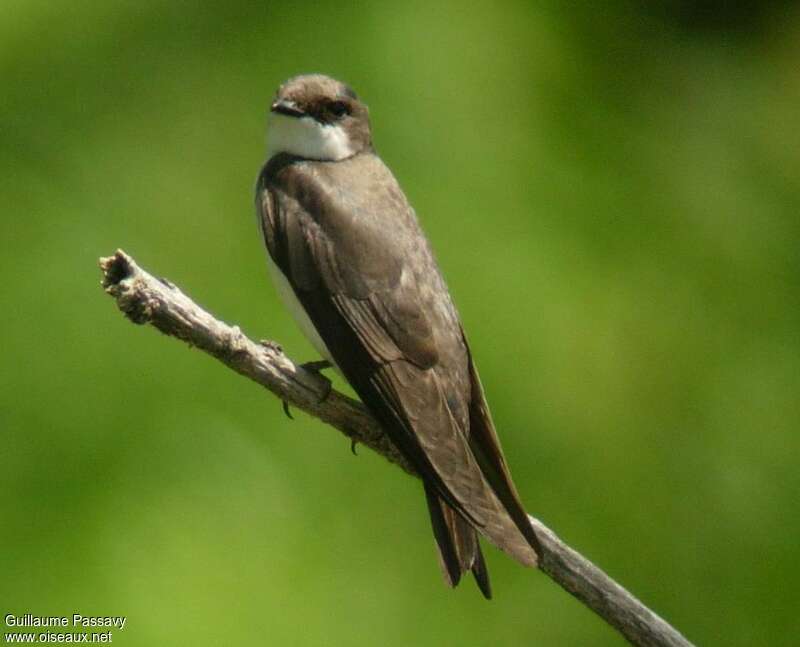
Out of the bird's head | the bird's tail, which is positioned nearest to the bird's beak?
the bird's head

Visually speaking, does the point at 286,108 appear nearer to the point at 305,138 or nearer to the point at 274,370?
the point at 305,138

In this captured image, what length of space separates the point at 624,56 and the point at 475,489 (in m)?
2.83

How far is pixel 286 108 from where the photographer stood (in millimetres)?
4449

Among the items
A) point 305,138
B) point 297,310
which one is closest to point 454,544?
point 297,310

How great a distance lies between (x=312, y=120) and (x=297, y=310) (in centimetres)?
54

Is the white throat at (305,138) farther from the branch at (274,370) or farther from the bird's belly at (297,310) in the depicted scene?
the branch at (274,370)

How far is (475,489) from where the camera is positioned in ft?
12.7

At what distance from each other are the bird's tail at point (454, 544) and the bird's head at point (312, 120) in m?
1.02

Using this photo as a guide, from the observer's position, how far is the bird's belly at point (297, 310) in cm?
420

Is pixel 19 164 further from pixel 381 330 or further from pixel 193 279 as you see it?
pixel 381 330

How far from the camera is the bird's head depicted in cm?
451

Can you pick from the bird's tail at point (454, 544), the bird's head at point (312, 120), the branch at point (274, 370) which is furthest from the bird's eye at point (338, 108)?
the bird's tail at point (454, 544)

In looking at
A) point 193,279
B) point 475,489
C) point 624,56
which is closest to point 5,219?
point 193,279

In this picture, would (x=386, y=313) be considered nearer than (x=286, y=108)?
Yes
